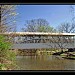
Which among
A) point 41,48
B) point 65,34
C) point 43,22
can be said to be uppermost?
point 43,22

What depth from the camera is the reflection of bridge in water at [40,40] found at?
114 inches

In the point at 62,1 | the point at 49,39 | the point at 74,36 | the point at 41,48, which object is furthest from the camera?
the point at 49,39

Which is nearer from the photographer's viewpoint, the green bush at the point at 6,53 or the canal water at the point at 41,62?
the green bush at the point at 6,53

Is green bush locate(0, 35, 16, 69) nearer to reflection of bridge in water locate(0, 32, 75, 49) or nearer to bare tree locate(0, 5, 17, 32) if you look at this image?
reflection of bridge in water locate(0, 32, 75, 49)

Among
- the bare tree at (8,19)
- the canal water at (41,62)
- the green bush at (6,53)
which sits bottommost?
the canal water at (41,62)

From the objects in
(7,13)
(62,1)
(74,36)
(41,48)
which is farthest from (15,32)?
(62,1)

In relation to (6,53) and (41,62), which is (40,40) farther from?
(41,62)

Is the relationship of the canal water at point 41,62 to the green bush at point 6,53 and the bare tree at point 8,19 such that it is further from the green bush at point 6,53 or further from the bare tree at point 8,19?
the bare tree at point 8,19

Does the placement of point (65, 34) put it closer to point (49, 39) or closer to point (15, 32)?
point (49, 39)

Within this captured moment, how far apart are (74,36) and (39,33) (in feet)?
1.88

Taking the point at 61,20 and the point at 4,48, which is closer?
the point at 4,48

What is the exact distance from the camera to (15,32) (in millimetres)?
3295

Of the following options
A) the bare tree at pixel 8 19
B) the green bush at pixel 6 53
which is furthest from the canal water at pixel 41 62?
the bare tree at pixel 8 19

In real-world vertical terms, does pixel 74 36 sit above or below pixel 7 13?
below
